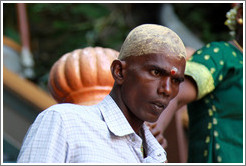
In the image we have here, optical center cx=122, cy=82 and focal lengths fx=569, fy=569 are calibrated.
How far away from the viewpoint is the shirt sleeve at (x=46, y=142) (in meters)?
1.87

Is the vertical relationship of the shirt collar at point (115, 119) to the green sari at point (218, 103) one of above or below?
above

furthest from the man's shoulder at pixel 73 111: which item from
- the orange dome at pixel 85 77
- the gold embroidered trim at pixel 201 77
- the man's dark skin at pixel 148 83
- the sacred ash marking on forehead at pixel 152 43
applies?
the gold embroidered trim at pixel 201 77

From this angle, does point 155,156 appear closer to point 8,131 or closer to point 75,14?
point 8,131

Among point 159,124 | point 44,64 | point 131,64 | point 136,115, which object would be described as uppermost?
point 131,64

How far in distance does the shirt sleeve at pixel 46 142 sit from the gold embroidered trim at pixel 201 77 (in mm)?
1528

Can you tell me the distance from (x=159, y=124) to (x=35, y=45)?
236 inches

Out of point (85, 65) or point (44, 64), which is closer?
point (85, 65)

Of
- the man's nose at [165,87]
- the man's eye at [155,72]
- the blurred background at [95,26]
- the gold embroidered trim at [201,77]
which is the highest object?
the man's eye at [155,72]

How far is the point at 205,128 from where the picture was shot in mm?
3479

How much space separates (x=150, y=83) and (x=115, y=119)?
0.18m

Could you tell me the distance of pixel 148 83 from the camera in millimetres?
2088

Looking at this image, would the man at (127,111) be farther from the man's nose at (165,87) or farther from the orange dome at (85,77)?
the orange dome at (85,77)

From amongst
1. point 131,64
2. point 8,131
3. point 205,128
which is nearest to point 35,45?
point 8,131

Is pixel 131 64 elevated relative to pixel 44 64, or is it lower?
elevated
